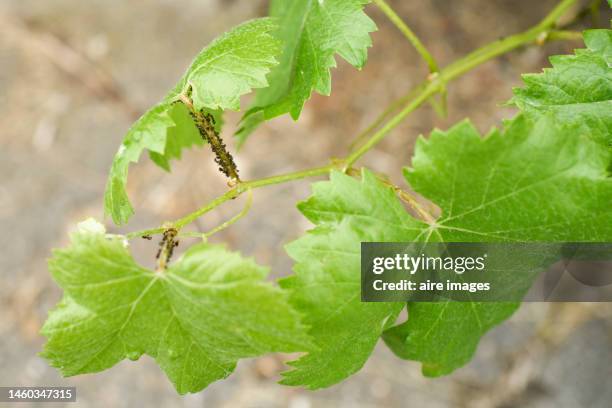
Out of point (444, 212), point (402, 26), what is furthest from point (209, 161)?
point (444, 212)

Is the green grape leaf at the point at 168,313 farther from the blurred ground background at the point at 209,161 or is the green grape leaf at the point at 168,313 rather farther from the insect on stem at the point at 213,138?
the blurred ground background at the point at 209,161

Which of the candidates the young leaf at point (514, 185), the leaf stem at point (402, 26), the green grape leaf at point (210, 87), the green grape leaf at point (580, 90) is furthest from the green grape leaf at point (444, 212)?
the leaf stem at point (402, 26)

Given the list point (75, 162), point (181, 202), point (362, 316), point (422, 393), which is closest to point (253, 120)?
point (362, 316)

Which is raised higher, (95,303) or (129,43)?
(129,43)

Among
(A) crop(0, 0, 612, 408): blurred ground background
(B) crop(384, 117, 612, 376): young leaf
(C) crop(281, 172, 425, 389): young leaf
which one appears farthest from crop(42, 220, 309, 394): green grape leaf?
(A) crop(0, 0, 612, 408): blurred ground background

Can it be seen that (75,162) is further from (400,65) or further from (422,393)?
(422,393)

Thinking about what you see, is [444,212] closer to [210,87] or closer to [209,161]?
[210,87]
